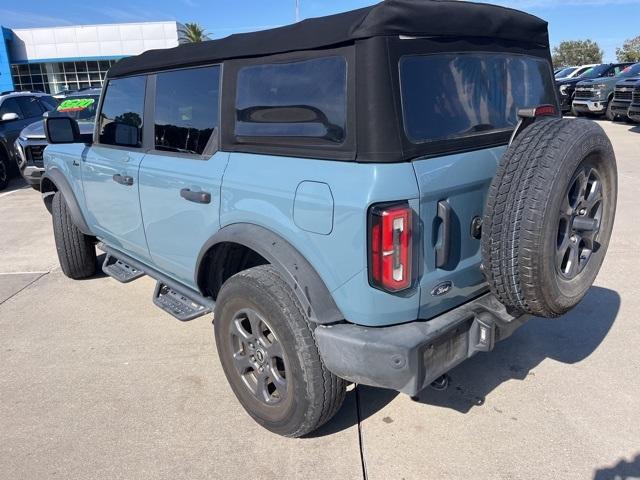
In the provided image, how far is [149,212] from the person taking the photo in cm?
343

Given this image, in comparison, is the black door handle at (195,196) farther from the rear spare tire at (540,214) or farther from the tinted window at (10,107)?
the tinted window at (10,107)

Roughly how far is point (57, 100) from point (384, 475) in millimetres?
12710

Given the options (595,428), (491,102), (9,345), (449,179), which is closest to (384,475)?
(595,428)

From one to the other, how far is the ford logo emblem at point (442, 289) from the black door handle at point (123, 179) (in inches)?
89.8

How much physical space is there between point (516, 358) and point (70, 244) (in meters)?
4.05

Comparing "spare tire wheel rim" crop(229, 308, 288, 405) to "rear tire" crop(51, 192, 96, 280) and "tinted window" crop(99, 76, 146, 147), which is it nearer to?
"tinted window" crop(99, 76, 146, 147)

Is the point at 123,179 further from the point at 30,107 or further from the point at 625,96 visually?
the point at 625,96

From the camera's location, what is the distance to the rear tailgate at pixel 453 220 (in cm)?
216

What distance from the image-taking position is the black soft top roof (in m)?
2.08

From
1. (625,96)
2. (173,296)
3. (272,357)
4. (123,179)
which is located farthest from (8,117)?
(625,96)

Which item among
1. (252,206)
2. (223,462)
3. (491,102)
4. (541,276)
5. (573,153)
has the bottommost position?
(223,462)

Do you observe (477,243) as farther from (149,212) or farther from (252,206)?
(149,212)

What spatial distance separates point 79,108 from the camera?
10328 millimetres

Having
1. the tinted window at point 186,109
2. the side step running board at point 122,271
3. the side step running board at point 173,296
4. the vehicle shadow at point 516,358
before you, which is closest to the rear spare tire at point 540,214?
the vehicle shadow at point 516,358
